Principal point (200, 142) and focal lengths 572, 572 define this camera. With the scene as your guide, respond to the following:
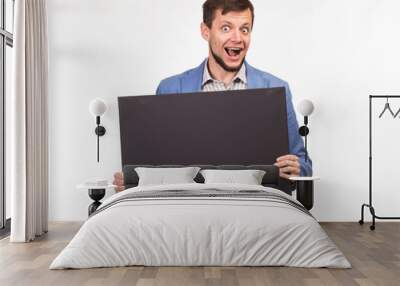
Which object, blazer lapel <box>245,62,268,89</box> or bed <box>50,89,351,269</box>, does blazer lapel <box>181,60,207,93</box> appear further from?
bed <box>50,89,351,269</box>

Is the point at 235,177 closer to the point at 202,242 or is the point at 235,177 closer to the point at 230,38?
the point at 230,38

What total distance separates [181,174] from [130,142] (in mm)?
966

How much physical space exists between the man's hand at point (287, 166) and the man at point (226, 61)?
0.12 m

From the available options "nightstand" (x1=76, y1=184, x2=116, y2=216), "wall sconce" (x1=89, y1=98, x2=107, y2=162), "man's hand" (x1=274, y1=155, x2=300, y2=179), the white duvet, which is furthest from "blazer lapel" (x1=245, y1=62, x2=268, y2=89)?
the white duvet

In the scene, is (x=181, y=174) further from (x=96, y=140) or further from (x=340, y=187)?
(x=340, y=187)

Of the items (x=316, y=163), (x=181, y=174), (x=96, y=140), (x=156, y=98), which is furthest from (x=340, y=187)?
(x=96, y=140)

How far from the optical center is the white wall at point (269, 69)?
730 centimetres

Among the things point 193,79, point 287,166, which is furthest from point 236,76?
point 287,166

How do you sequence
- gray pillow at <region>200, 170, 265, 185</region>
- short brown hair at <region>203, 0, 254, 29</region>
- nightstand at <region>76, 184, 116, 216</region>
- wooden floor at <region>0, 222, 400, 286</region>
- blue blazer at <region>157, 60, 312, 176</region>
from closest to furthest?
wooden floor at <region>0, 222, 400, 286</region>, gray pillow at <region>200, 170, 265, 185</region>, nightstand at <region>76, 184, 116, 216</region>, blue blazer at <region>157, 60, 312, 176</region>, short brown hair at <region>203, 0, 254, 29</region>

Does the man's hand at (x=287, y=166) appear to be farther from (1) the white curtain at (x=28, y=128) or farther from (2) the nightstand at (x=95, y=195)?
(1) the white curtain at (x=28, y=128)

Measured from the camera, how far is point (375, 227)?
22.7 feet

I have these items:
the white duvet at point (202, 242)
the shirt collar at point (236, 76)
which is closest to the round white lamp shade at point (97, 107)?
the shirt collar at point (236, 76)

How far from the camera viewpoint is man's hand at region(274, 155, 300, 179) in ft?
23.4

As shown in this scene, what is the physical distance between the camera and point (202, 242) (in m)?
4.52
